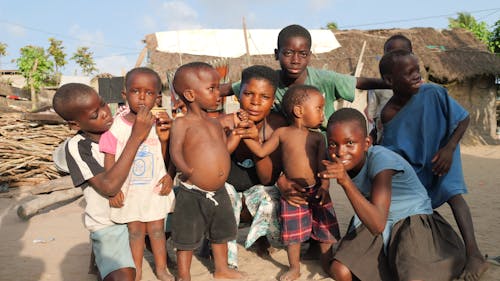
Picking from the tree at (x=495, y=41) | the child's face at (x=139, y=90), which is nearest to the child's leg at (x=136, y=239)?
the child's face at (x=139, y=90)

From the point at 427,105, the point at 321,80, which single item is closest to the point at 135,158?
the point at 321,80

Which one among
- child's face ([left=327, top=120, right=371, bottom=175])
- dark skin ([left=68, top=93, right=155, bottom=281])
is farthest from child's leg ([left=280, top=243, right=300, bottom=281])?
dark skin ([left=68, top=93, right=155, bottom=281])

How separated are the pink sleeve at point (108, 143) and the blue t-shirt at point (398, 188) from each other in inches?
60.0

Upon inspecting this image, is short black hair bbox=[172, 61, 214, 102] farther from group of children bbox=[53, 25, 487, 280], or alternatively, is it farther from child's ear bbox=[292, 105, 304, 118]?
child's ear bbox=[292, 105, 304, 118]

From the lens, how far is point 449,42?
14.4 metres

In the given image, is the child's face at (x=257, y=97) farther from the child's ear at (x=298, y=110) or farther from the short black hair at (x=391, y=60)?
the short black hair at (x=391, y=60)

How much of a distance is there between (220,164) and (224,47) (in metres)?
11.2

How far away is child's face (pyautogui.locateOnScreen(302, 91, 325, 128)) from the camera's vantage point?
3037 millimetres

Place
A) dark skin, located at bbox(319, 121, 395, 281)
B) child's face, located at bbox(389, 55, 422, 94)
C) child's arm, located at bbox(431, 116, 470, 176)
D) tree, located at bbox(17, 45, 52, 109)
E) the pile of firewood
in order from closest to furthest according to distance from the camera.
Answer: dark skin, located at bbox(319, 121, 395, 281) → child's arm, located at bbox(431, 116, 470, 176) → child's face, located at bbox(389, 55, 422, 94) → the pile of firewood → tree, located at bbox(17, 45, 52, 109)

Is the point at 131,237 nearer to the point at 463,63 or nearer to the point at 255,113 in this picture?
the point at 255,113

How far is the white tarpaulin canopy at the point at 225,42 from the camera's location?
43.8ft

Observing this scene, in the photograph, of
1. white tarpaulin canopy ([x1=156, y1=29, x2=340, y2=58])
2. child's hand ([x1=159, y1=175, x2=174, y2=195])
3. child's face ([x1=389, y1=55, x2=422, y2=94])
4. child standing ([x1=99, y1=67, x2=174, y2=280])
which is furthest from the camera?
white tarpaulin canopy ([x1=156, y1=29, x2=340, y2=58])

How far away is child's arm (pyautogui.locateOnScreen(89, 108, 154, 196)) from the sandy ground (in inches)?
30.9

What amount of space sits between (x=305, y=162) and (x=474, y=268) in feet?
4.09
